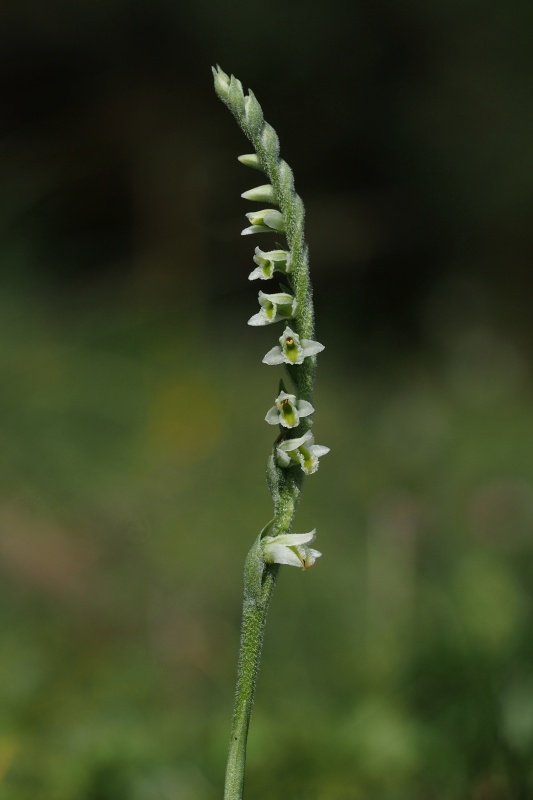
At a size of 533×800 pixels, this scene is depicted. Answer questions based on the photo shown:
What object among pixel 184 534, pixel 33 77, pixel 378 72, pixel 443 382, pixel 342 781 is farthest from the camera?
pixel 378 72

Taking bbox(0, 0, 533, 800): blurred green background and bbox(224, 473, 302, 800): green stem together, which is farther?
bbox(0, 0, 533, 800): blurred green background

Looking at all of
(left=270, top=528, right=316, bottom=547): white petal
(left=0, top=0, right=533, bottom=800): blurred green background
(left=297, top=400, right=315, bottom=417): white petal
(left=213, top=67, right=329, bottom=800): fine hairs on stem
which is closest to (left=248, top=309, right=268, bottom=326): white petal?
(left=213, top=67, right=329, bottom=800): fine hairs on stem

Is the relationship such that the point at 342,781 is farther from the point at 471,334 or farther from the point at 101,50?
the point at 101,50

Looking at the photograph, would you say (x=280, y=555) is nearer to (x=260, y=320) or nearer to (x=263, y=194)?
(x=260, y=320)

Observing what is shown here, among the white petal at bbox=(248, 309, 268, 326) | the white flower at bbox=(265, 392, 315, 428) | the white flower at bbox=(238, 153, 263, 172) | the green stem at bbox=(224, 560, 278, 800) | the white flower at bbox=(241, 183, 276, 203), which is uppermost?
the white flower at bbox=(238, 153, 263, 172)

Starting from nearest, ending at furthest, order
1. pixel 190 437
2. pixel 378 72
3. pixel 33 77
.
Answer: pixel 190 437
pixel 33 77
pixel 378 72

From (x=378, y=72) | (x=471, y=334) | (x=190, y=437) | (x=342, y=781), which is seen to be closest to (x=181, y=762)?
(x=342, y=781)

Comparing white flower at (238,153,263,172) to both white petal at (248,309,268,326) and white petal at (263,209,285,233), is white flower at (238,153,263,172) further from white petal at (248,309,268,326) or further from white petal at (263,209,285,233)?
white petal at (248,309,268,326)

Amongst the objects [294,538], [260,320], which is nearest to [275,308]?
[260,320]

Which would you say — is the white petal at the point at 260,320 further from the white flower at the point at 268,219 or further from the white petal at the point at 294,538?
the white petal at the point at 294,538
